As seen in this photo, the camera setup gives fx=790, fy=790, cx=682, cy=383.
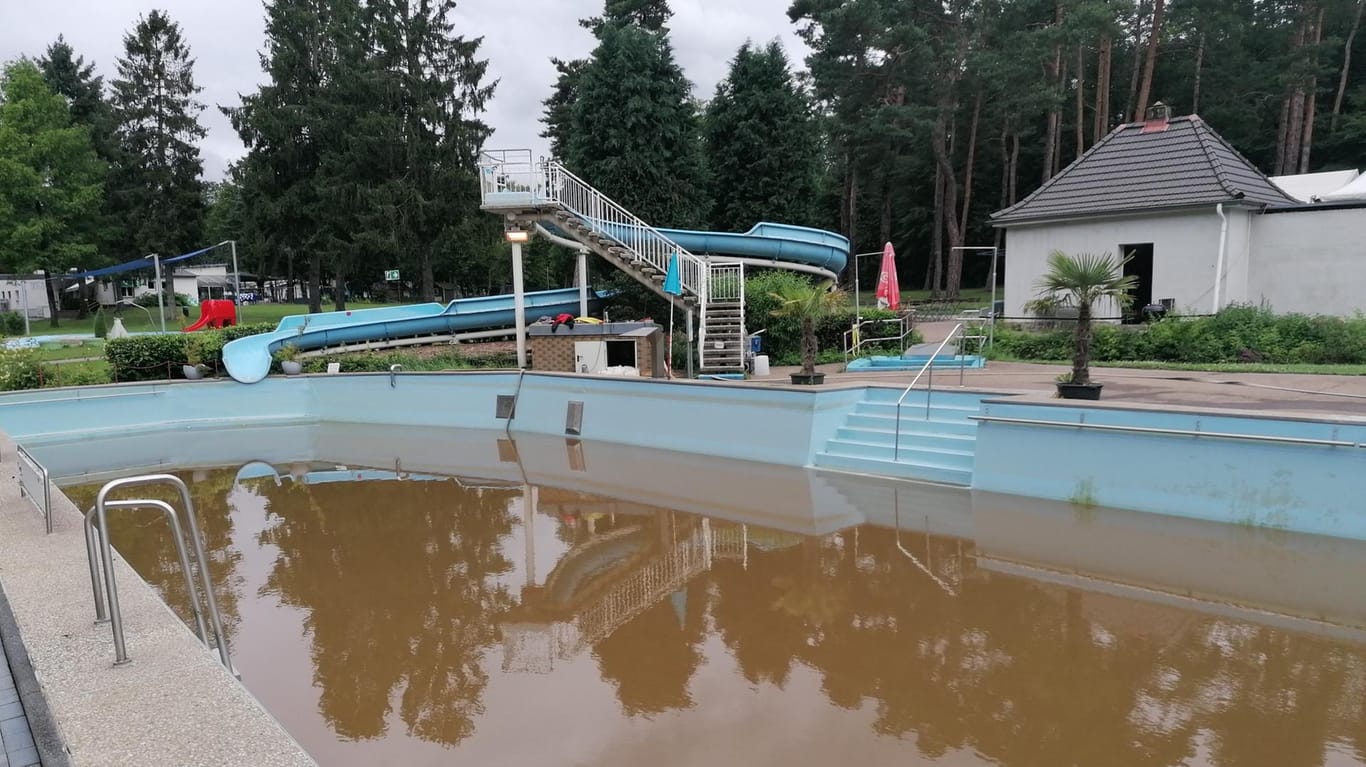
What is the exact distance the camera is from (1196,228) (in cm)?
1559

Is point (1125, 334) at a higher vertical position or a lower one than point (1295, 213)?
lower

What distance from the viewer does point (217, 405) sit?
48.8ft

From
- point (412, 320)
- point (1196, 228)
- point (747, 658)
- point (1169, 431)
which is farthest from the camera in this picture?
point (412, 320)

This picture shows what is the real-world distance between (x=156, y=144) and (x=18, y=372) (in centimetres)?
2447

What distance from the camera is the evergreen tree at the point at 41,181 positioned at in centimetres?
2995

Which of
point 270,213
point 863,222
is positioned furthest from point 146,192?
point 863,222

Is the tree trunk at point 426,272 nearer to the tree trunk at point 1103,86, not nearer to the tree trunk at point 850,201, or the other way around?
the tree trunk at point 850,201

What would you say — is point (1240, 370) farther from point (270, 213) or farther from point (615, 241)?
point (270, 213)

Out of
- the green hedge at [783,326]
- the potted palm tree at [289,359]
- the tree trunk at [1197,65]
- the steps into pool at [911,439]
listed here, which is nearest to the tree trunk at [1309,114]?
the tree trunk at [1197,65]

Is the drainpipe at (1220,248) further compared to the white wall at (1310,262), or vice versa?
the drainpipe at (1220,248)

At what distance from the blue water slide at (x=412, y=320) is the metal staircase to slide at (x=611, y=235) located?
2577 mm

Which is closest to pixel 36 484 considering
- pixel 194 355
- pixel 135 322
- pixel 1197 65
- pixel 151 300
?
pixel 194 355

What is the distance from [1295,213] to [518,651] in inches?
686

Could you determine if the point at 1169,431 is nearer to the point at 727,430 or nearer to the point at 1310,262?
the point at 727,430
